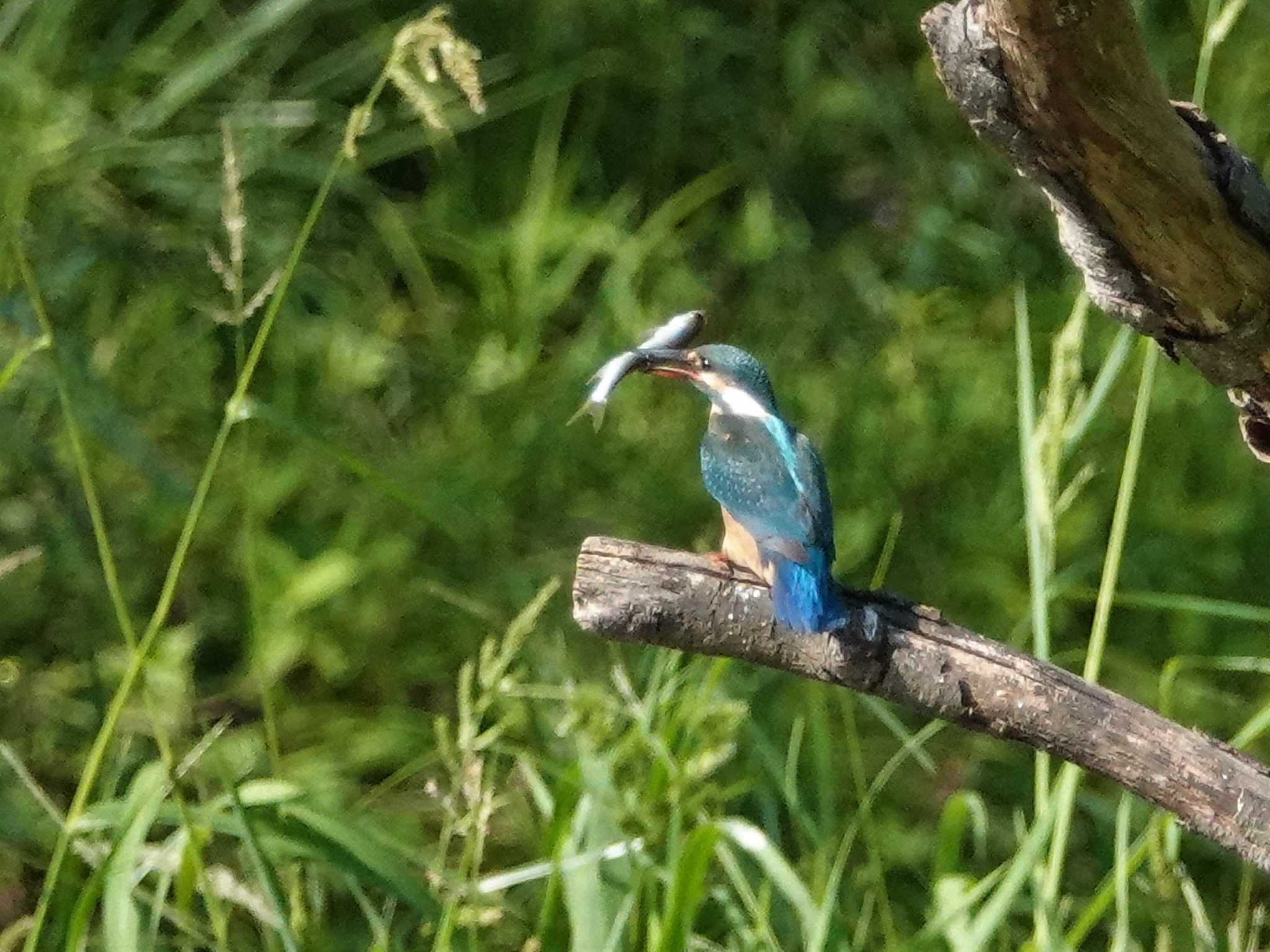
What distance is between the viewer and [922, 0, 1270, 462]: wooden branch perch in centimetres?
90

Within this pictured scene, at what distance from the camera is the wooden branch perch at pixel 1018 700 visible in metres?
1.03

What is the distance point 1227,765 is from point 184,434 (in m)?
1.66

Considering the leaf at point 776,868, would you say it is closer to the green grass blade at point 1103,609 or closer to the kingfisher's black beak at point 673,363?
the green grass blade at point 1103,609

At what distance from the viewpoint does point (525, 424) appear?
8.05 ft

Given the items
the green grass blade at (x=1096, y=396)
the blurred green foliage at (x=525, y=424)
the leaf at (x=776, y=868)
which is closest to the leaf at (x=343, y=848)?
the blurred green foliage at (x=525, y=424)

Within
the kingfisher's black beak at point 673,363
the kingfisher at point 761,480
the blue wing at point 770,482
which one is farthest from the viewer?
the kingfisher's black beak at point 673,363

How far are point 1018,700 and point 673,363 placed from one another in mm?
479

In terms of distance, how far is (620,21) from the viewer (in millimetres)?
2828

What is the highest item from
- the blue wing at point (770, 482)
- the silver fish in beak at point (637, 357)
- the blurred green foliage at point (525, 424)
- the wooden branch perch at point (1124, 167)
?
the wooden branch perch at point (1124, 167)

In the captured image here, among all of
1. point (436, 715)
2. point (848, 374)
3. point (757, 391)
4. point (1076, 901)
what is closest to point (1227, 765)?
point (757, 391)

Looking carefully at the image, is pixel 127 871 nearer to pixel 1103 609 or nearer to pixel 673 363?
pixel 673 363

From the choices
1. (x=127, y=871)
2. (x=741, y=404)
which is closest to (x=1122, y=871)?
(x=741, y=404)

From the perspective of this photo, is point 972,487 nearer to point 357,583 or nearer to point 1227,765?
point 357,583

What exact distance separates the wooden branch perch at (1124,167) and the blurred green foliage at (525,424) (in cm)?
64
